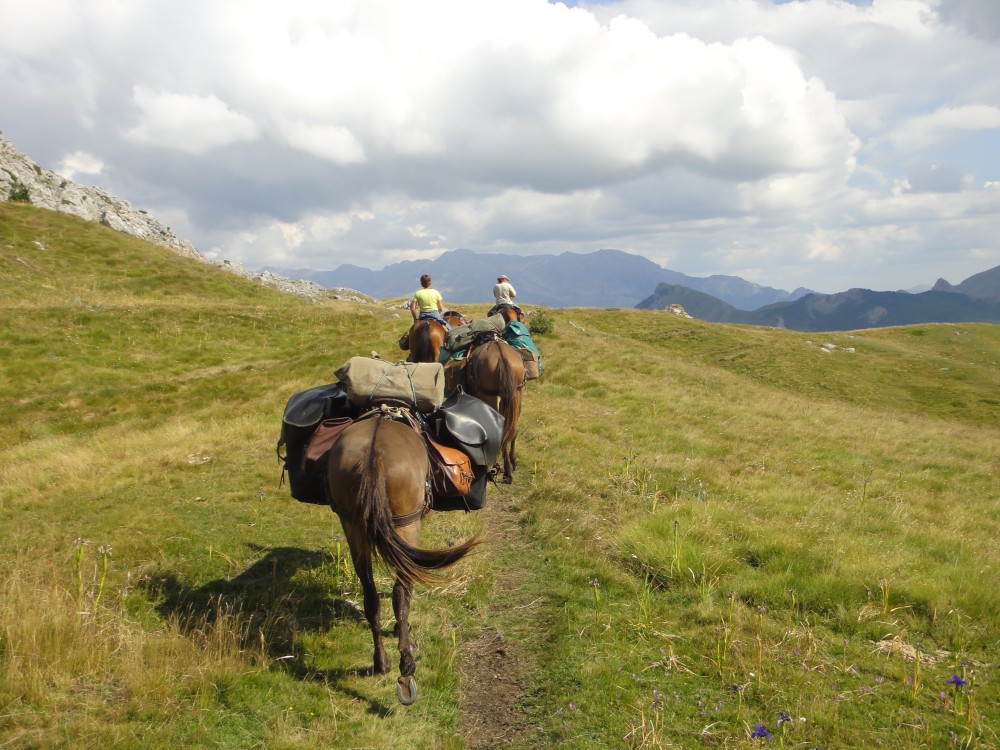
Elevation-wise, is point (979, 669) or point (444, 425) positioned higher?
point (444, 425)

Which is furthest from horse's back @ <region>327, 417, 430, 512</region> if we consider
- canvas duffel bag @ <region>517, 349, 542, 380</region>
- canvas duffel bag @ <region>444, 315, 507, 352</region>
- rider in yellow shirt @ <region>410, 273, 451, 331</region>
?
rider in yellow shirt @ <region>410, 273, 451, 331</region>

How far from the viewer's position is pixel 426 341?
1378cm

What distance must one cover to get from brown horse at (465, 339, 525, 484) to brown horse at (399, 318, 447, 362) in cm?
282

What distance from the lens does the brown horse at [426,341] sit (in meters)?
13.8

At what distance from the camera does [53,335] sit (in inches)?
918

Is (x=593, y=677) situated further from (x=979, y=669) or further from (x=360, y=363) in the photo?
(x=360, y=363)

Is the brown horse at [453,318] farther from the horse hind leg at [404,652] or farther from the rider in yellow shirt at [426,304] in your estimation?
the horse hind leg at [404,652]

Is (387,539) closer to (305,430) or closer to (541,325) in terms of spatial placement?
(305,430)

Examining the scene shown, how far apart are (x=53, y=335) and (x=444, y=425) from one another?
25.1m

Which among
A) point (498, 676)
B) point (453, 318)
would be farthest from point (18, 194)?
point (498, 676)

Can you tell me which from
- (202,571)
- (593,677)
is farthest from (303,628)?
(593,677)

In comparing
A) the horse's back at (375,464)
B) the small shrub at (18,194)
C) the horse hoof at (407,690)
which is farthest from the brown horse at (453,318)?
the small shrub at (18,194)

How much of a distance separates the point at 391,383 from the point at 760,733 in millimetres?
4549

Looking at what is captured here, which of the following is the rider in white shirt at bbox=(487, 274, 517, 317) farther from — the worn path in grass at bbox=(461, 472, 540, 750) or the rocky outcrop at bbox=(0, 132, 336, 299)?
the rocky outcrop at bbox=(0, 132, 336, 299)
